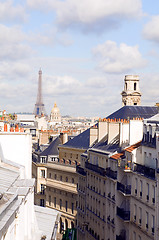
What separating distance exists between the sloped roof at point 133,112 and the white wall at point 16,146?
47451mm

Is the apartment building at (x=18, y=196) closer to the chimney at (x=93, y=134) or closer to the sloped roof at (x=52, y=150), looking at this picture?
the chimney at (x=93, y=134)

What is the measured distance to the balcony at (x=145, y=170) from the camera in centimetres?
3812

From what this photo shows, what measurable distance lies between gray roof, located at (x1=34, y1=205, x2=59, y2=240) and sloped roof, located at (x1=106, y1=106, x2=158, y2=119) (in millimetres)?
40986

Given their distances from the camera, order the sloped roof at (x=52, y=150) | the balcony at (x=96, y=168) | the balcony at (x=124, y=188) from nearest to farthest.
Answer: the balcony at (x=124, y=188) < the balcony at (x=96, y=168) < the sloped roof at (x=52, y=150)

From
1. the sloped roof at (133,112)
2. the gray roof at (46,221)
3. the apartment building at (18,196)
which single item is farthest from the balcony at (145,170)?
the sloped roof at (133,112)

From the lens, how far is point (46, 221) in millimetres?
27859

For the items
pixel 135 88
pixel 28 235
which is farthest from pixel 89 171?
pixel 135 88

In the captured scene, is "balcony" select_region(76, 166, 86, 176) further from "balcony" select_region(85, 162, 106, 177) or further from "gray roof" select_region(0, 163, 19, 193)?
"gray roof" select_region(0, 163, 19, 193)

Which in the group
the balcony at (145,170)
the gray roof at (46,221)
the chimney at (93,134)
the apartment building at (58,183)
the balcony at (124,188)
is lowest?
the apartment building at (58,183)

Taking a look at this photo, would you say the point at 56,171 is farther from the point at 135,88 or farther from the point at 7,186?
the point at 7,186

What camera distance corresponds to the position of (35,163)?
303ft

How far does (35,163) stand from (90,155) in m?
31.4

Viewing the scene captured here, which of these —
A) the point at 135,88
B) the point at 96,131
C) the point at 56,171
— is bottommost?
the point at 56,171

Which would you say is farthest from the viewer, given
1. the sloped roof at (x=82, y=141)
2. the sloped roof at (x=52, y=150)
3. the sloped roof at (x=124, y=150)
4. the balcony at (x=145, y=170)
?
the sloped roof at (x=52, y=150)
